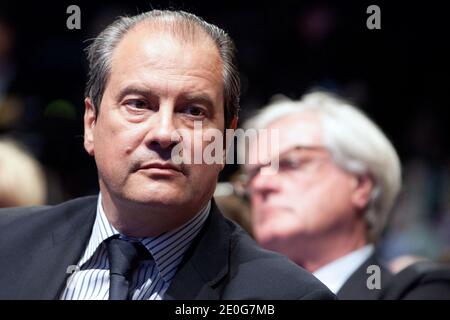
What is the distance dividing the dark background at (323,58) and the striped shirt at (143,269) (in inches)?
133

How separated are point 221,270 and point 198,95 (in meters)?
0.42

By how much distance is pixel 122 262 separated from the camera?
2100mm

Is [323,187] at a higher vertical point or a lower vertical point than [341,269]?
higher

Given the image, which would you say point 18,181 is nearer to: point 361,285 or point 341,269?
point 341,269

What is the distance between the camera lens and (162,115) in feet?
6.78

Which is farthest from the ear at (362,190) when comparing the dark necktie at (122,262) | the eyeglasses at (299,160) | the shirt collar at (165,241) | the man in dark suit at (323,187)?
the dark necktie at (122,262)

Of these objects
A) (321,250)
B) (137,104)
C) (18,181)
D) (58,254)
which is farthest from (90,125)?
(18,181)

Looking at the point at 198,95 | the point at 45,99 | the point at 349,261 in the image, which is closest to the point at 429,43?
the point at 45,99

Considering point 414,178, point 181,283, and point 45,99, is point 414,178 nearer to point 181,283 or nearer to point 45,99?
point 45,99

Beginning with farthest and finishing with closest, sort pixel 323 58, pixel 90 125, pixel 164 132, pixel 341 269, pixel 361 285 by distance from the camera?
pixel 323 58
pixel 341 269
pixel 361 285
pixel 90 125
pixel 164 132

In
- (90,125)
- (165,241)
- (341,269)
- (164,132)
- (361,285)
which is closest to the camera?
(164,132)

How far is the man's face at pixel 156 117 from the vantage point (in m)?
2.06

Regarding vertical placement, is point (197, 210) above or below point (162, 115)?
below

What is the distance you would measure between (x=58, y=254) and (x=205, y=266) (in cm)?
37
